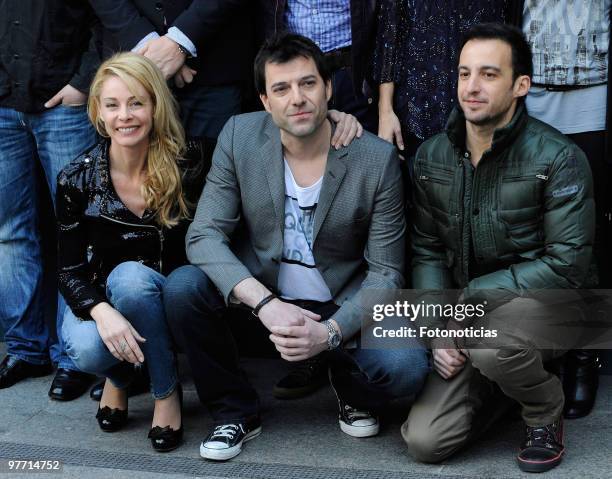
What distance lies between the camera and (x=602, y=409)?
4.40 metres

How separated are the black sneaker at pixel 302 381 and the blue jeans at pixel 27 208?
93 cm

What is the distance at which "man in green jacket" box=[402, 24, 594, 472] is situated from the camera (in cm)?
393

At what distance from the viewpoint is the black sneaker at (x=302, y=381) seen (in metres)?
4.73

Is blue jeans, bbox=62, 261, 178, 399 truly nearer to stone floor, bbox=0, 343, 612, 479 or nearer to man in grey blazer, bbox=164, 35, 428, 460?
man in grey blazer, bbox=164, 35, 428, 460

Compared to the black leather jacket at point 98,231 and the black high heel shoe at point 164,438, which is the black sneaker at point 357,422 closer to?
the black high heel shoe at point 164,438

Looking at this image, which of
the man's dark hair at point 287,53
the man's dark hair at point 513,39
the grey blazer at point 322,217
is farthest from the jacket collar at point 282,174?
the man's dark hair at point 513,39

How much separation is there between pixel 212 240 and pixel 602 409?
1660 mm

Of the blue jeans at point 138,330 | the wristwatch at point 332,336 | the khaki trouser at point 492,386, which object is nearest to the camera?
the khaki trouser at point 492,386

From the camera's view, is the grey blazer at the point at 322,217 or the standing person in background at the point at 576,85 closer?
the grey blazer at the point at 322,217

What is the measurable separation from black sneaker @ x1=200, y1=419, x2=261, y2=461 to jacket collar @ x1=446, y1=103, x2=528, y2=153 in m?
1.33

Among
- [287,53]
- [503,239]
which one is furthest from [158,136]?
[503,239]

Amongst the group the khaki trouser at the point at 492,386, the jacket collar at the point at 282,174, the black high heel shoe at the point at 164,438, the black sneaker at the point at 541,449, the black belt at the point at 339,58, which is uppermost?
the black belt at the point at 339,58

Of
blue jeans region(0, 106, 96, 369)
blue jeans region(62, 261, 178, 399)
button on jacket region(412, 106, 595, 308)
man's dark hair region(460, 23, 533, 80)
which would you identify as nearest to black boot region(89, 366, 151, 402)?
blue jeans region(0, 106, 96, 369)

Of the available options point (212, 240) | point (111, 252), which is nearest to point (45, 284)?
point (111, 252)
